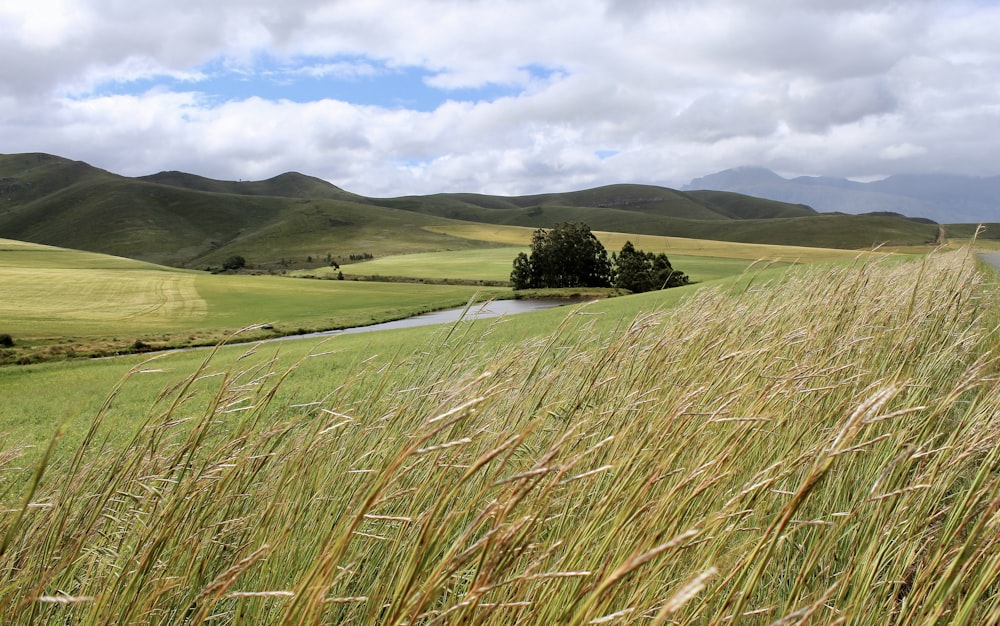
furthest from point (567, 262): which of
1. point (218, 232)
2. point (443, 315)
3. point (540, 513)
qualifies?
point (218, 232)

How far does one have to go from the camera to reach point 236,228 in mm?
190000

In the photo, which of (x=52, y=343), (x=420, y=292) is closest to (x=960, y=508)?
(x=52, y=343)

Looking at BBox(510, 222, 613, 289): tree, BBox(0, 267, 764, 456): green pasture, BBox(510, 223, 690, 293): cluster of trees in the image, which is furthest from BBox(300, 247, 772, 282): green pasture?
BBox(0, 267, 764, 456): green pasture

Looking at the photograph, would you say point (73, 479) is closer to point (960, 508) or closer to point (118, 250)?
point (960, 508)

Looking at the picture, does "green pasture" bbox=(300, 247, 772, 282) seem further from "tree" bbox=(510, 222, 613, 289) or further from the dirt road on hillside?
the dirt road on hillside

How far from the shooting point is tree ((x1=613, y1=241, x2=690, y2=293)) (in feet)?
184

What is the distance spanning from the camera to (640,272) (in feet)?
188

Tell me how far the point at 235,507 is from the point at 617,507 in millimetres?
1558

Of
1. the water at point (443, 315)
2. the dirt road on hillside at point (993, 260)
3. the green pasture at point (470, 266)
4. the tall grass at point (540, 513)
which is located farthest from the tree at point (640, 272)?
the tall grass at point (540, 513)

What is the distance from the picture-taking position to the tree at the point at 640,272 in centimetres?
5594

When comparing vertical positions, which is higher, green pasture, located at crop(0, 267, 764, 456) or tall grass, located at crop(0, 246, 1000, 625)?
tall grass, located at crop(0, 246, 1000, 625)

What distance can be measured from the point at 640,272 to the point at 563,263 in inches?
406

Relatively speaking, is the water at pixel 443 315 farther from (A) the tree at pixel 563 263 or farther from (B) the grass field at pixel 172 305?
(A) the tree at pixel 563 263

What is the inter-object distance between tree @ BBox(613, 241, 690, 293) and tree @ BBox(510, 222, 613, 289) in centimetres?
464
